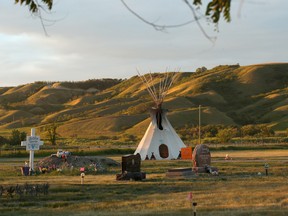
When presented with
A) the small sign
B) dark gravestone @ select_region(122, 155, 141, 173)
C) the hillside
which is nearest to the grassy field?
dark gravestone @ select_region(122, 155, 141, 173)

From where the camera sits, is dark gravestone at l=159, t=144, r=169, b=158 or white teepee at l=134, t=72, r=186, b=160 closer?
white teepee at l=134, t=72, r=186, b=160

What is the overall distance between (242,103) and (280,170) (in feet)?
445

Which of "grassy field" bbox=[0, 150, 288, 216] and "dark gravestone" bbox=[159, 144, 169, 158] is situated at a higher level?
"dark gravestone" bbox=[159, 144, 169, 158]

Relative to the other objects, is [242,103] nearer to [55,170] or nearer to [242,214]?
[55,170]

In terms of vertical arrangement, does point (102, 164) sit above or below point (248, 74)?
below

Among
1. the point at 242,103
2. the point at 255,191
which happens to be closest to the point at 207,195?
the point at 255,191

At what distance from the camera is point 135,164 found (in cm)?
3372

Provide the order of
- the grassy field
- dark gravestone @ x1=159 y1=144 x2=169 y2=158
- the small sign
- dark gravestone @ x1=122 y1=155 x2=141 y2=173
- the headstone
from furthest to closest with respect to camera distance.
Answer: dark gravestone @ x1=159 y1=144 x2=169 y2=158 < the small sign < the headstone < dark gravestone @ x1=122 y1=155 x2=141 y2=173 < the grassy field

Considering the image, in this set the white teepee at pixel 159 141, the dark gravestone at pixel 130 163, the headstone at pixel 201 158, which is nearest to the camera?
the dark gravestone at pixel 130 163

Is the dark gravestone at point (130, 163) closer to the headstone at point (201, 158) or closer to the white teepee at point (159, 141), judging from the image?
the headstone at point (201, 158)

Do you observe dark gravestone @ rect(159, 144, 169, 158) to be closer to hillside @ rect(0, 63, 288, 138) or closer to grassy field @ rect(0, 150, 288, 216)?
grassy field @ rect(0, 150, 288, 216)

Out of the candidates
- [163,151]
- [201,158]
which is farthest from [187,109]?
[201,158]

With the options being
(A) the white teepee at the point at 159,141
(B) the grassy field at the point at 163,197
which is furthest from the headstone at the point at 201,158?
(A) the white teepee at the point at 159,141

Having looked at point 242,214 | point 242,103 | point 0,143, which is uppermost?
point 242,103
